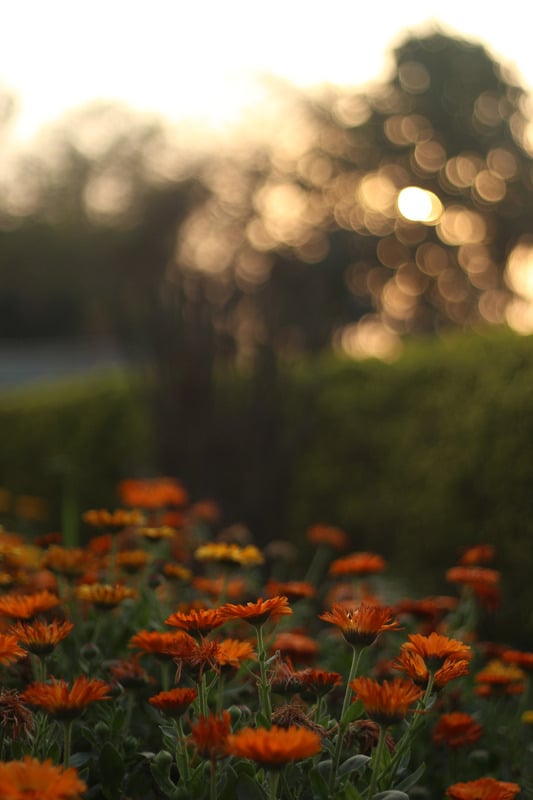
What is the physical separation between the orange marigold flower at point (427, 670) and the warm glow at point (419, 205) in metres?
22.7

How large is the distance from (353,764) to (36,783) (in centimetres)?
57

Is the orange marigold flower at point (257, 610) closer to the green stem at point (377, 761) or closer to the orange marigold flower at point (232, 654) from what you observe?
the orange marigold flower at point (232, 654)

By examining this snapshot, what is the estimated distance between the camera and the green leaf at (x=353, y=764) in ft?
4.72

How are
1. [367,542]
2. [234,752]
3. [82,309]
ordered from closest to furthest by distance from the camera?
[234,752] < [367,542] < [82,309]

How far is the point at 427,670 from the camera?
4.79 feet

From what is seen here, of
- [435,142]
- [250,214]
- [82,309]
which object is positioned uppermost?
[435,142]

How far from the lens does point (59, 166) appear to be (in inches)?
1369

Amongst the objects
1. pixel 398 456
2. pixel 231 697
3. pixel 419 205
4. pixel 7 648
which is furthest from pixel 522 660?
pixel 419 205

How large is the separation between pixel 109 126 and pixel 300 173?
39.3 feet

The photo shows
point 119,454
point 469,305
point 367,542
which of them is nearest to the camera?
point 367,542

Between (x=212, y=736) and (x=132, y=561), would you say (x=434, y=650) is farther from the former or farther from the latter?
(x=132, y=561)

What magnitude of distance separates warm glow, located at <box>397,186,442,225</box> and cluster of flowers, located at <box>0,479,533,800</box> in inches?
861

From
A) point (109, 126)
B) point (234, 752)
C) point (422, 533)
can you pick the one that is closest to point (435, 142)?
point (109, 126)

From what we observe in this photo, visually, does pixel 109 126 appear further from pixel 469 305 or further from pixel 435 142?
pixel 469 305
